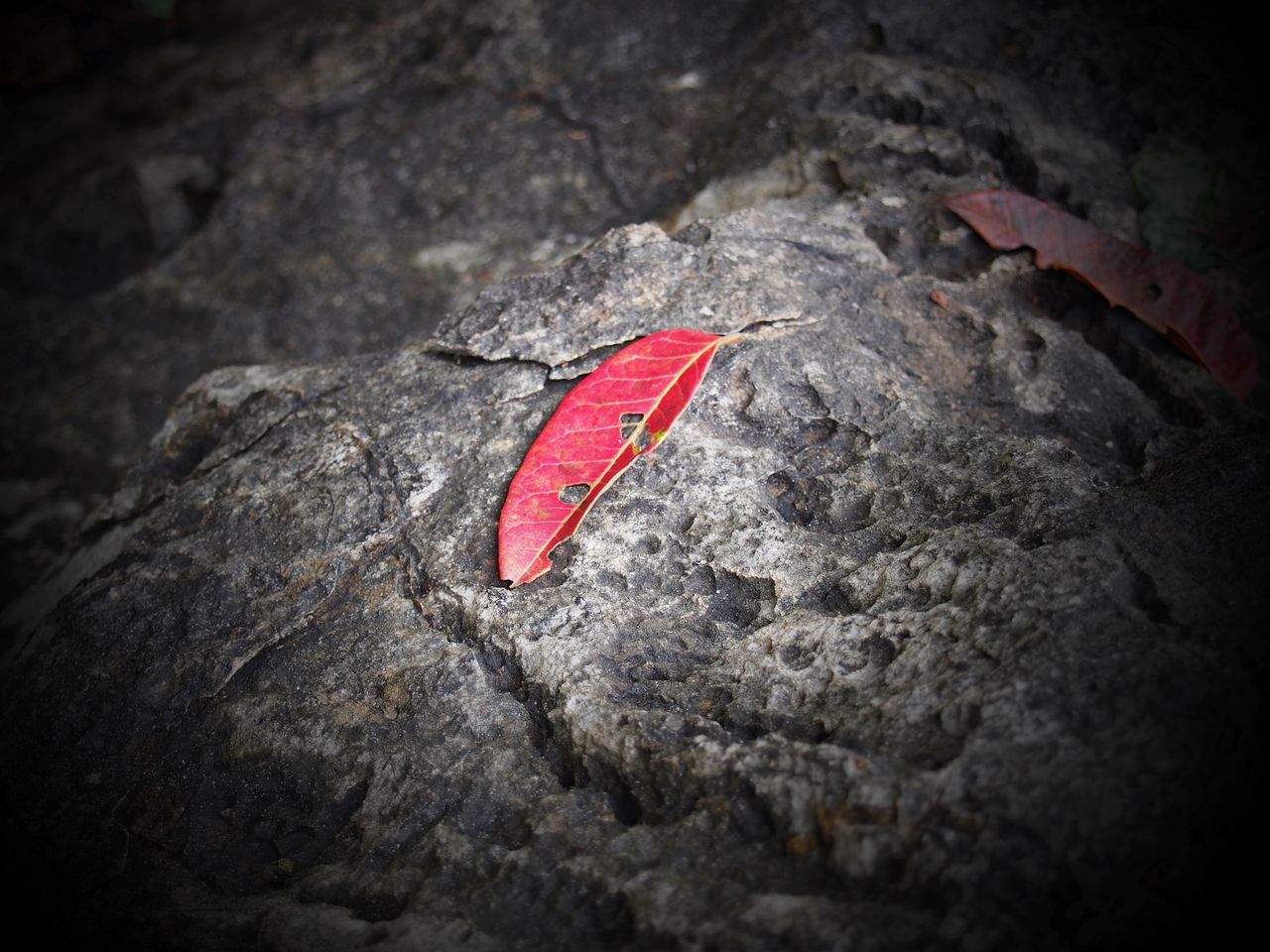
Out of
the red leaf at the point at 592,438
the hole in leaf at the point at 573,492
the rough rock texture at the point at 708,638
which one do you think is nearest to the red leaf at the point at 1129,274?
the rough rock texture at the point at 708,638

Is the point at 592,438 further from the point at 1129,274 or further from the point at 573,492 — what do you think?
the point at 1129,274

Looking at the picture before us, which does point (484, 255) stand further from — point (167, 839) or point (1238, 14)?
point (1238, 14)

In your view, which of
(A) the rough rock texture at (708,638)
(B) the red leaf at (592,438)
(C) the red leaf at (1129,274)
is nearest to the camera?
(A) the rough rock texture at (708,638)

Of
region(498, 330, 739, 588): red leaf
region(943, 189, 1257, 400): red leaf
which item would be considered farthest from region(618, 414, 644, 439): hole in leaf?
region(943, 189, 1257, 400): red leaf

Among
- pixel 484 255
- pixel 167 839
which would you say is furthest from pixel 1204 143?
pixel 167 839

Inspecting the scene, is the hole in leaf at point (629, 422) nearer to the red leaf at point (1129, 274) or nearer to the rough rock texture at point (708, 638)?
the rough rock texture at point (708, 638)

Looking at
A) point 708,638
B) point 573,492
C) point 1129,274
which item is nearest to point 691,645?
point 708,638
